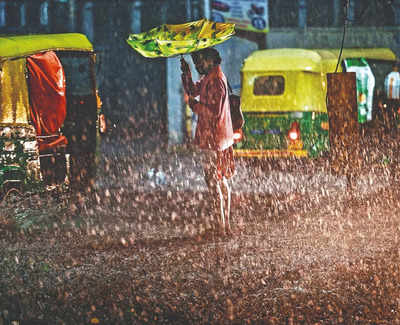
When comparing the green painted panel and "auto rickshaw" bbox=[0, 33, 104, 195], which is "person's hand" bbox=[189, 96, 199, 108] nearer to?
"auto rickshaw" bbox=[0, 33, 104, 195]

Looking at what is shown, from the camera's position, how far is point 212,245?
274 inches

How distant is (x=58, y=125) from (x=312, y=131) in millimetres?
5835

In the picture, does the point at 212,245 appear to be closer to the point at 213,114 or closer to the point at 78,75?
the point at 213,114

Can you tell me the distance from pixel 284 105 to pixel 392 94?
735 cm

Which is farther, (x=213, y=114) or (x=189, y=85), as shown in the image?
(x=189, y=85)

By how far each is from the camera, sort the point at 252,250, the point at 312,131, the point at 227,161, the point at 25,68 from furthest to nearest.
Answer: the point at 312,131, the point at 25,68, the point at 227,161, the point at 252,250

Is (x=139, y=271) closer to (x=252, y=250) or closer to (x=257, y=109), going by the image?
(x=252, y=250)

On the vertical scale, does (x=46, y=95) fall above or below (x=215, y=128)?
above

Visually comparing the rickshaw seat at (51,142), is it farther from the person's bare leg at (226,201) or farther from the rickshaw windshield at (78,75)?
the person's bare leg at (226,201)

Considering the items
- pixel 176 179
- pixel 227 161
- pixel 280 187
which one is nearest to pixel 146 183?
pixel 176 179

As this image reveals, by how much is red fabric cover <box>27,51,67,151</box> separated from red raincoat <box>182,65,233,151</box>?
9.63 ft

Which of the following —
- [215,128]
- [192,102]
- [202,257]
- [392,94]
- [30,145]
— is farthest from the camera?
[392,94]

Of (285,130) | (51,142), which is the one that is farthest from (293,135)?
(51,142)

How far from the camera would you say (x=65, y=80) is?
1049cm
